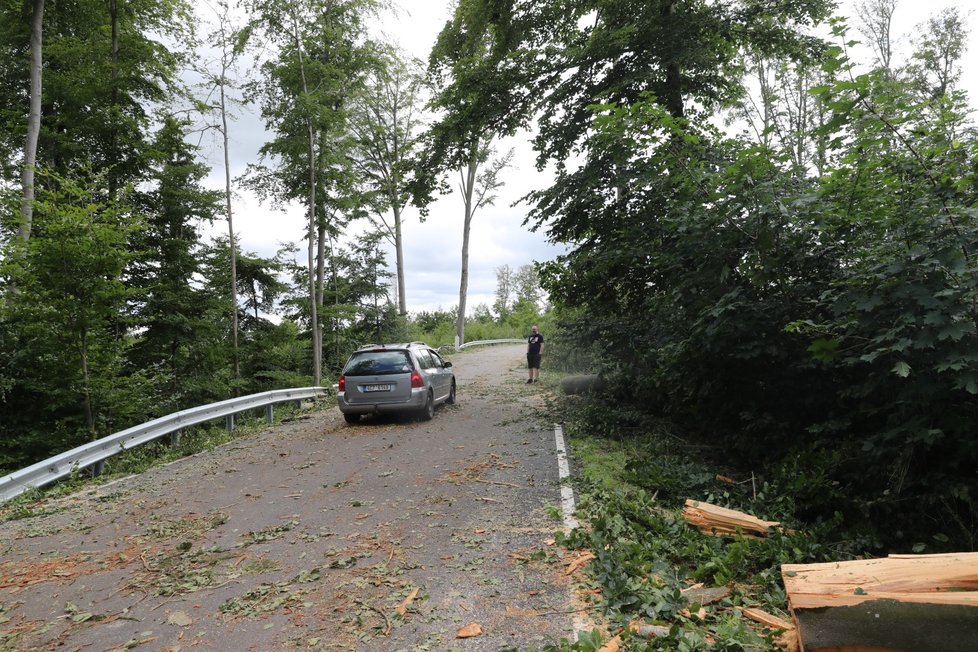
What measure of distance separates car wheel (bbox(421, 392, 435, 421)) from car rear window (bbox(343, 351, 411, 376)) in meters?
0.96

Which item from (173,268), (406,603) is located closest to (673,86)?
(406,603)

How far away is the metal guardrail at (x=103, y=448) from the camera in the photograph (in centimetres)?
672

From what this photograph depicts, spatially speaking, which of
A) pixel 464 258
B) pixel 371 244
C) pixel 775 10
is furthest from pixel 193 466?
pixel 464 258

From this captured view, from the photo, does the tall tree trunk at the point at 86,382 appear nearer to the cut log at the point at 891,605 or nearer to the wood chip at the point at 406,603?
the wood chip at the point at 406,603

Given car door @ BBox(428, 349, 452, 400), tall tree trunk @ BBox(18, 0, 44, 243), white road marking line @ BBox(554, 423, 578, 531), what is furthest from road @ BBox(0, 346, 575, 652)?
tall tree trunk @ BBox(18, 0, 44, 243)

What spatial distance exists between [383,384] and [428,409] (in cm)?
127

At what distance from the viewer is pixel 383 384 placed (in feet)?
36.8

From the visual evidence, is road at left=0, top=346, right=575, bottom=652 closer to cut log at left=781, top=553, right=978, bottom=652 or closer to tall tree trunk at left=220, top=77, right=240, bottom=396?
cut log at left=781, top=553, right=978, bottom=652

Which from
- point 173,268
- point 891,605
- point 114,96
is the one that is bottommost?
point 891,605

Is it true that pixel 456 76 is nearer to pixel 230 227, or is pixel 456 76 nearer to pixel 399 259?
pixel 230 227

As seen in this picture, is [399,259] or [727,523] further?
[399,259]

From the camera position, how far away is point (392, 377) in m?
11.2

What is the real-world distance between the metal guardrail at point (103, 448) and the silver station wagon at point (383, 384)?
257 centimetres

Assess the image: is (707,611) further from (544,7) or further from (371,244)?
(371,244)
